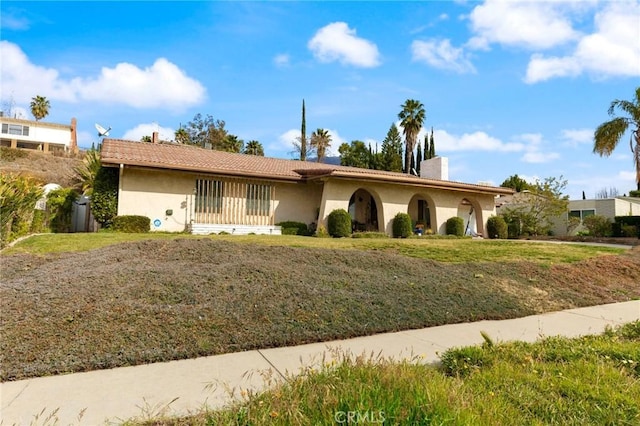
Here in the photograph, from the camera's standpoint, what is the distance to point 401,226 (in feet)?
63.8

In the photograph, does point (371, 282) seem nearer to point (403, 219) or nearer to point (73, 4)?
point (73, 4)

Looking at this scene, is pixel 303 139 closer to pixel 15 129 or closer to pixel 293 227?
pixel 293 227

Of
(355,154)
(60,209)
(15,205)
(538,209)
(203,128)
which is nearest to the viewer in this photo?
(15,205)

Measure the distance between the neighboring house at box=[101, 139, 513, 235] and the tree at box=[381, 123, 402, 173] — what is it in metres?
22.2

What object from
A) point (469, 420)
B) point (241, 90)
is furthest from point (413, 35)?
point (469, 420)

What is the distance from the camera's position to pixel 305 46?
36.0ft

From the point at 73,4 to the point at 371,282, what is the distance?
836 centimetres

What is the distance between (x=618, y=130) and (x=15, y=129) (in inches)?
2548

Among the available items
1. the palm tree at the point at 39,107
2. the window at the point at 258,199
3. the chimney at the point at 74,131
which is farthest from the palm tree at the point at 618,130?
the palm tree at the point at 39,107

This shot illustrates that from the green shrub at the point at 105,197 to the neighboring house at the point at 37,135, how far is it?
36691 millimetres

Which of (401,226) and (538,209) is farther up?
(538,209)

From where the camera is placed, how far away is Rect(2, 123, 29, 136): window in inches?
1865

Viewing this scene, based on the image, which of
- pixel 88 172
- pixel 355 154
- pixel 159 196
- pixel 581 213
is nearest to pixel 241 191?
pixel 159 196

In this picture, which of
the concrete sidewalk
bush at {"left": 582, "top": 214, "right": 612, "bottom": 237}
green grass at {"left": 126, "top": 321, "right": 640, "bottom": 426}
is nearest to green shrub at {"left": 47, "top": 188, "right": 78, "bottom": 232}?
the concrete sidewalk
